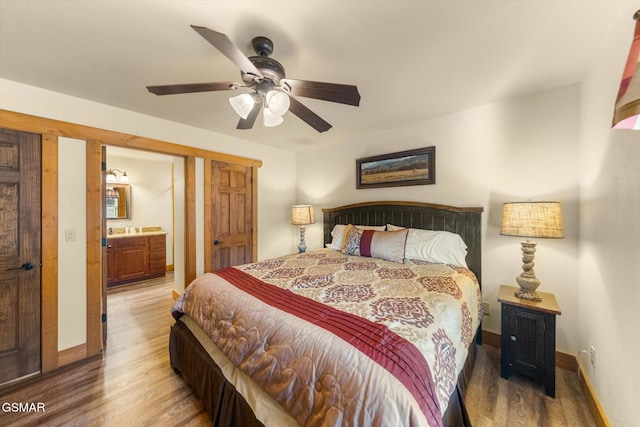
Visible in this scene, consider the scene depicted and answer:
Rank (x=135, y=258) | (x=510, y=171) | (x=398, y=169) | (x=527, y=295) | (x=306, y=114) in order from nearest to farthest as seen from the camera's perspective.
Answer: (x=306, y=114)
(x=527, y=295)
(x=510, y=171)
(x=398, y=169)
(x=135, y=258)

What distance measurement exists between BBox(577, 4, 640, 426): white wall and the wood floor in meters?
0.32

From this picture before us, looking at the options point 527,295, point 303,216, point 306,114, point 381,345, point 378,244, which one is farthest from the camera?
point 303,216

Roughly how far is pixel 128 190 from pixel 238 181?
3012 mm

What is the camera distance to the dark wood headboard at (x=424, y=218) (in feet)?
8.14

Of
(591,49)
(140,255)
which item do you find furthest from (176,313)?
(591,49)

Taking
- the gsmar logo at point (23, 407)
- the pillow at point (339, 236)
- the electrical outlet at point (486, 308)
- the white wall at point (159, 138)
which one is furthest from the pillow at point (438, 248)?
the gsmar logo at point (23, 407)

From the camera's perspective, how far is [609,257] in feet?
4.78

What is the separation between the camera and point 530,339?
1840mm

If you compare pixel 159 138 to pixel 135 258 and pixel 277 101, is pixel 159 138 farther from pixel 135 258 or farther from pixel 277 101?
pixel 135 258

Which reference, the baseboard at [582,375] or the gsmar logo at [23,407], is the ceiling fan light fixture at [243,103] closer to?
the gsmar logo at [23,407]

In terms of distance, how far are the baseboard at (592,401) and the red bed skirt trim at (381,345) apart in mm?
1316

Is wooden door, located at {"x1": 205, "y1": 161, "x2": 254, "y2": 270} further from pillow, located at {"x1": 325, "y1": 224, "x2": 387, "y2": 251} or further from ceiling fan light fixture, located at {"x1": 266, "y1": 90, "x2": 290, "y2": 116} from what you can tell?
ceiling fan light fixture, located at {"x1": 266, "y1": 90, "x2": 290, "y2": 116}

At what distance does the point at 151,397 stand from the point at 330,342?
64.8 inches

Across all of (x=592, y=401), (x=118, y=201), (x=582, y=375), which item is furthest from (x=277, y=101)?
(x=118, y=201)
